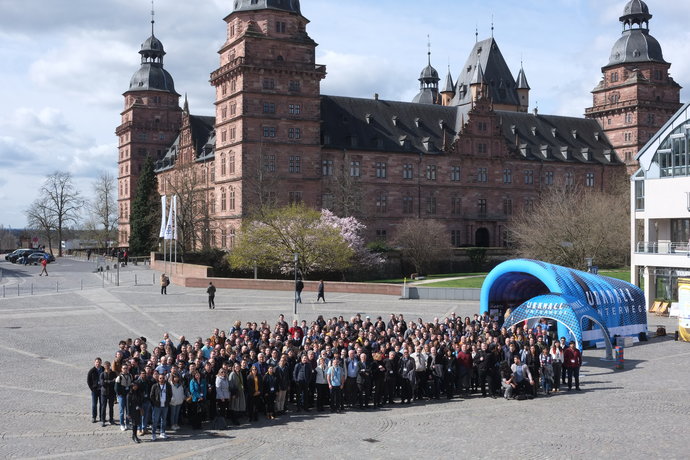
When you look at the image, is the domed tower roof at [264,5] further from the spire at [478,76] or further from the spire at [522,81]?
the spire at [522,81]

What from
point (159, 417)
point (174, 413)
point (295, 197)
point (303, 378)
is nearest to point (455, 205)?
point (295, 197)

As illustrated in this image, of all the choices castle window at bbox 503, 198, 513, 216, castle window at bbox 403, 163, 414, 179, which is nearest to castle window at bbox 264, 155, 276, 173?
castle window at bbox 403, 163, 414, 179

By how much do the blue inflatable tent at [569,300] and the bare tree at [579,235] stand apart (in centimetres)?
1873

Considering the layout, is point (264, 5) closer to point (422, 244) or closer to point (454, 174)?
point (422, 244)

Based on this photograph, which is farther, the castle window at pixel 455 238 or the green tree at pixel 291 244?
the castle window at pixel 455 238

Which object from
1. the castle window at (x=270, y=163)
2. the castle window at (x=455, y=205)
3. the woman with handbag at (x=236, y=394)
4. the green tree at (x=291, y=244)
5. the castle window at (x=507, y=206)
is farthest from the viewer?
the castle window at (x=507, y=206)

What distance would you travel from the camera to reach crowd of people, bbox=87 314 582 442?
16.9 meters

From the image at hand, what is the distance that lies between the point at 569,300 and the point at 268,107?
44.3 metres

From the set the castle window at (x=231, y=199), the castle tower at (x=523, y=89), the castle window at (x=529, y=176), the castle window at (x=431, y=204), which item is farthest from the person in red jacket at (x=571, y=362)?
the castle tower at (x=523, y=89)

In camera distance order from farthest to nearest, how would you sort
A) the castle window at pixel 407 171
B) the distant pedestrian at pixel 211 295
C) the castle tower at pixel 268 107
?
1. the castle window at pixel 407 171
2. the castle tower at pixel 268 107
3. the distant pedestrian at pixel 211 295

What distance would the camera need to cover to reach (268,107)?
66562 mm

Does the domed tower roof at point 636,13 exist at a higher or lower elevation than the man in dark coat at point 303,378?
higher

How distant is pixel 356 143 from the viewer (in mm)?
74312

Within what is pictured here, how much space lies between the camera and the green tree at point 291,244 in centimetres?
5497
